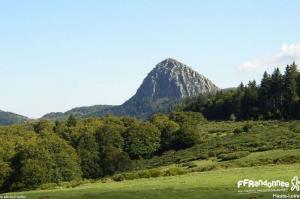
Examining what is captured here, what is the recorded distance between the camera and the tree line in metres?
106

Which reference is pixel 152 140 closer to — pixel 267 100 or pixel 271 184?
pixel 267 100

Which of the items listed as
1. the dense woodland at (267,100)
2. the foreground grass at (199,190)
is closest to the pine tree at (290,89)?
the dense woodland at (267,100)

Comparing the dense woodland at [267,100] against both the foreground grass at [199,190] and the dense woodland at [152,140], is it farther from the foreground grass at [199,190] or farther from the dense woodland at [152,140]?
the foreground grass at [199,190]

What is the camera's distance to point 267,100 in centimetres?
16062

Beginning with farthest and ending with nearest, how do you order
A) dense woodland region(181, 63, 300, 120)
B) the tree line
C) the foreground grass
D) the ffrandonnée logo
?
dense woodland region(181, 63, 300, 120)
the tree line
the ffrandonnée logo
the foreground grass

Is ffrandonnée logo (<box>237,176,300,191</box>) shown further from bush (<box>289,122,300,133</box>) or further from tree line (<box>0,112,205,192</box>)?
bush (<box>289,122,300,133</box>)

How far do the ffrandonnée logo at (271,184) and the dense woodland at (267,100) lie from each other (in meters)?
102

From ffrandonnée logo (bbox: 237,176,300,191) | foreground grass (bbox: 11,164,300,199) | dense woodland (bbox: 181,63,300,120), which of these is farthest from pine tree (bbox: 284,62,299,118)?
ffrandonnée logo (bbox: 237,176,300,191)

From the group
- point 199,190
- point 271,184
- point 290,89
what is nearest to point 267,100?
point 290,89

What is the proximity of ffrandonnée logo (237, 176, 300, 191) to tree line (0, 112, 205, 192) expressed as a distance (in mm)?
65187

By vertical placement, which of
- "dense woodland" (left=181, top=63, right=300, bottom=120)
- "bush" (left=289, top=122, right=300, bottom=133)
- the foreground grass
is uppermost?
"dense woodland" (left=181, top=63, right=300, bottom=120)

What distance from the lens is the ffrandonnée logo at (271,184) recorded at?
39987 millimetres

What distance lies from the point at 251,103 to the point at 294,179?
12598cm

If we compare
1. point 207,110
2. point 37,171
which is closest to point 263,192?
point 37,171
